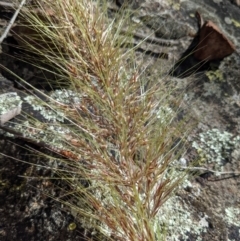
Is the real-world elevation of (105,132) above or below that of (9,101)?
above

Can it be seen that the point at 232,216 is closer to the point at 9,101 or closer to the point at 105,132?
the point at 105,132

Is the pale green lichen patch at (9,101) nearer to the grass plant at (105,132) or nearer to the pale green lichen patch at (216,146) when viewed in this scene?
the grass plant at (105,132)

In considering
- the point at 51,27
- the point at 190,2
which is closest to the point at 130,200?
the point at 51,27

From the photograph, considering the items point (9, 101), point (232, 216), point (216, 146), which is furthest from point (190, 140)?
point (9, 101)

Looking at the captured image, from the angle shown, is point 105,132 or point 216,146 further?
point 216,146

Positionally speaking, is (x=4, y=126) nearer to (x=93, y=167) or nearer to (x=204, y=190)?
(x=93, y=167)
